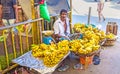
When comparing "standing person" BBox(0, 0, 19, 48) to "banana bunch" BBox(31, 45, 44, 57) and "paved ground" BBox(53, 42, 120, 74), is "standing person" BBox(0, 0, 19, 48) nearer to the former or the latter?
"banana bunch" BBox(31, 45, 44, 57)

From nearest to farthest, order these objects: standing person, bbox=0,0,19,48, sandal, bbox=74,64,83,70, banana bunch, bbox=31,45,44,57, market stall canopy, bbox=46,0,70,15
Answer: banana bunch, bbox=31,45,44,57 < sandal, bbox=74,64,83,70 < standing person, bbox=0,0,19,48 < market stall canopy, bbox=46,0,70,15

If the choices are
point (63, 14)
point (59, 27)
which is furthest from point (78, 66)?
point (63, 14)

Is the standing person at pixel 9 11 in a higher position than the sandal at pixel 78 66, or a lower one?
higher

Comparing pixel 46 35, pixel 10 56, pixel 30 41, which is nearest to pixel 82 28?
pixel 46 35

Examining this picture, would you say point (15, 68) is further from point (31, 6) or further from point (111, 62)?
point (111, 62)

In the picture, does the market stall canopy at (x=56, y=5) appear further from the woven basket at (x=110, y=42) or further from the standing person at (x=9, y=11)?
the woven basket at (x=110, y=42)

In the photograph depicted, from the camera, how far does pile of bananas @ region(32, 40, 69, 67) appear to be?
3271 mm

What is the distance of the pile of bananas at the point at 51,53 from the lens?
3.27m

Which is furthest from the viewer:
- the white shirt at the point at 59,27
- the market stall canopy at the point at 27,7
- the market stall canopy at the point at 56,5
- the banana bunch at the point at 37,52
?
the market stall canopy at the point at 56,5

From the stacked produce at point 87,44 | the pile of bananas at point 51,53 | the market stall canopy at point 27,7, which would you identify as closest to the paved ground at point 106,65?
the stacked produce at point 87,44

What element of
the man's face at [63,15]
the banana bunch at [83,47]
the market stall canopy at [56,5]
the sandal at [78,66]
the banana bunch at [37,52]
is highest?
the market stall canopy at [56,5]

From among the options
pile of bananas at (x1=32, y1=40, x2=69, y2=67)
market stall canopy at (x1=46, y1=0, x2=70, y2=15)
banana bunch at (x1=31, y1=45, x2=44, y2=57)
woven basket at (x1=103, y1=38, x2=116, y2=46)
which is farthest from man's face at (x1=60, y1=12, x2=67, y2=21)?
woven basket at (x1=103, y1=38, x2=116, y2=46)

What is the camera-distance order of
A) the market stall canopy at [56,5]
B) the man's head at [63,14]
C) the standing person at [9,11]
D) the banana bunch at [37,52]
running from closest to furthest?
the banana bunch at [37,52], the man's head at [63,14], the standing person at [9,11], the market stall canopy at [56,5]

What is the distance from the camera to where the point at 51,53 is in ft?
11.2
